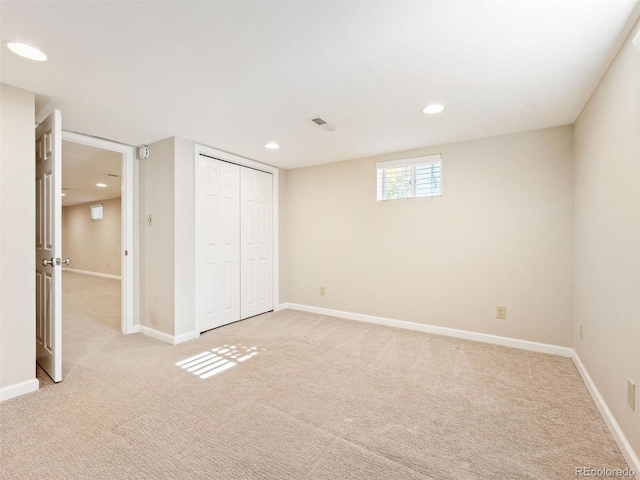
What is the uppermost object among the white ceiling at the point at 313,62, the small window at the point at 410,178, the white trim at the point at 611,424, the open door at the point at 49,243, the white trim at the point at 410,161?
the white ceiling at the point at 313,62

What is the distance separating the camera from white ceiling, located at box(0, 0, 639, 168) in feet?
4.67

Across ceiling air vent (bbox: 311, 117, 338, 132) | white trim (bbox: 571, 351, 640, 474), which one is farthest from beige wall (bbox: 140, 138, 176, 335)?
white trim (bbox: 571, 351, 640, 474)

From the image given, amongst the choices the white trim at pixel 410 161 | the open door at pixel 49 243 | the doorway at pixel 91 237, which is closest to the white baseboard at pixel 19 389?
the open door at pixel 49 243

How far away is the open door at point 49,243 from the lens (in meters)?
2.30

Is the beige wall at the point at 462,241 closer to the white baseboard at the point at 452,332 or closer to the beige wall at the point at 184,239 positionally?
the white baseboard at the point at 452,332

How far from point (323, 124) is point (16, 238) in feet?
8.45

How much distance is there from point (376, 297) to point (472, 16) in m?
3.15

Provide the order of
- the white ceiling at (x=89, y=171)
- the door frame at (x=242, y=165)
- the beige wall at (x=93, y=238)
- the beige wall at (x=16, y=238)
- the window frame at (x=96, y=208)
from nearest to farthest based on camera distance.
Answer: the beige wall at (x=16, y=238) → the door frame at (x=242, y=165) → the white ceiling at (x=89, y=171) → the beige wall at (x=93, y=238) → the window frame at (x=96, y=208)

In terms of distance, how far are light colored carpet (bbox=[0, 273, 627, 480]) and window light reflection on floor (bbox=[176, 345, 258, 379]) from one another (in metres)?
0.06

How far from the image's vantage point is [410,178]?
3.74 m

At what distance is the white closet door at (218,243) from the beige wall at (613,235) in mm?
3620

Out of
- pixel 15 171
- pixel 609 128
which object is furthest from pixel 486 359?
pixel 15 171

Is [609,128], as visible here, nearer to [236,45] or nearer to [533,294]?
[533,294]

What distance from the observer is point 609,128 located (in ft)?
6.21
